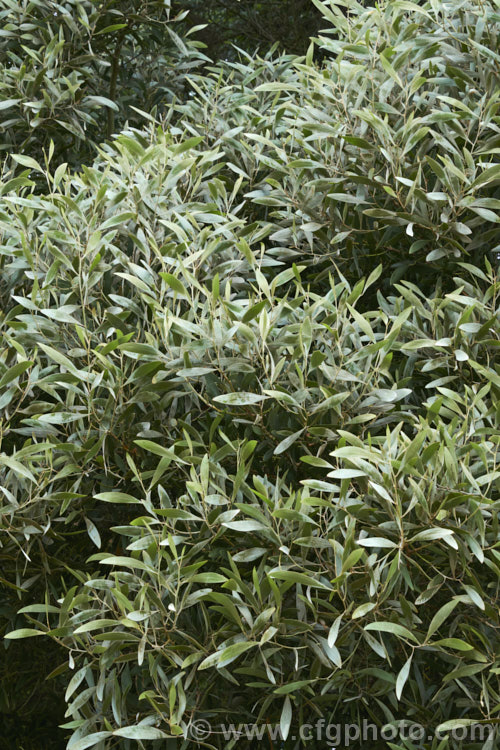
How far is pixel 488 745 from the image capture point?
194cm

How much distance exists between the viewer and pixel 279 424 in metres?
2.24

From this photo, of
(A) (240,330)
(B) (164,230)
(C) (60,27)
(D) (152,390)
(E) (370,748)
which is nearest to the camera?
(A) (240,330)

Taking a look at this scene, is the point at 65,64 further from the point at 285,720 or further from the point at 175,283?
the point at 285,720

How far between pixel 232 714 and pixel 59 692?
892 mm

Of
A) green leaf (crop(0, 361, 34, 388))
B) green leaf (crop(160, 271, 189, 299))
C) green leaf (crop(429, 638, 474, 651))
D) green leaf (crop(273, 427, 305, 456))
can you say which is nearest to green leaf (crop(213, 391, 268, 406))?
green leaf (crop(273, 427, 305, 456))

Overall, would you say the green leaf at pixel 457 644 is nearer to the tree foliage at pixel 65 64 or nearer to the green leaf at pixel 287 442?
the green leaf at pixel 287 442

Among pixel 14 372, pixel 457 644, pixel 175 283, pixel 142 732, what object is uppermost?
pixel 175 283

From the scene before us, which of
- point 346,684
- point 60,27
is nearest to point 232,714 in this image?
point 346,684

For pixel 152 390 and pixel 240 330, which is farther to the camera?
pixel 152 390

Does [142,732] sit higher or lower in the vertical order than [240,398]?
lower

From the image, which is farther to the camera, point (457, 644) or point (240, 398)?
point (240, 398)

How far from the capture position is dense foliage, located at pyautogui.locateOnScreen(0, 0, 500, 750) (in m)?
1.91

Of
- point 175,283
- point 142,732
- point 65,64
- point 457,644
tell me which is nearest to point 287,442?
point 175,283

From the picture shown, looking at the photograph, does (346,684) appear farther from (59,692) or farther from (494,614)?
(59,692)
